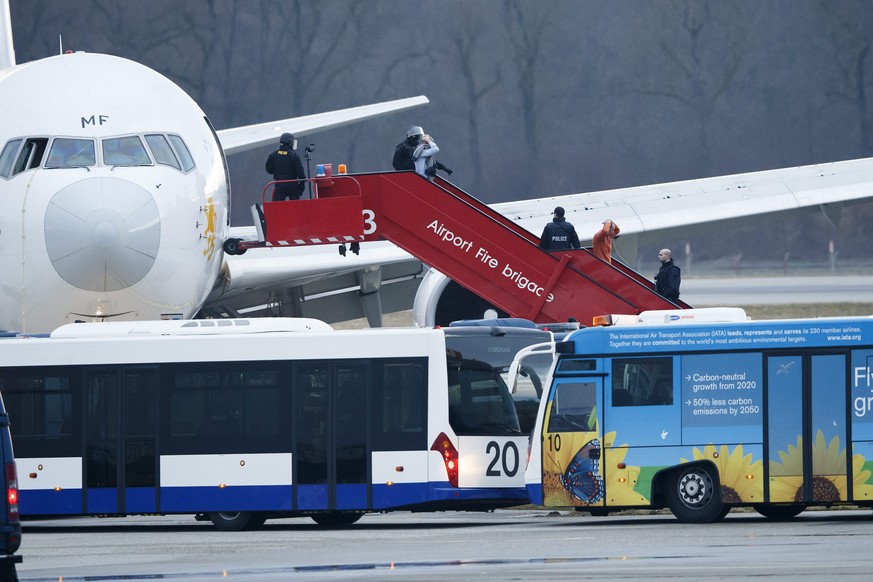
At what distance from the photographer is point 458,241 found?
1878cm

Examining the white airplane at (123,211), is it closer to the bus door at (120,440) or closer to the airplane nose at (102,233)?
the airplane nose at (102,233)

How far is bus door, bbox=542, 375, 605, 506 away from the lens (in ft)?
50.0

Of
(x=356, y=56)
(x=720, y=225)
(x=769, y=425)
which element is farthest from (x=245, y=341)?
(x=356, y=56)

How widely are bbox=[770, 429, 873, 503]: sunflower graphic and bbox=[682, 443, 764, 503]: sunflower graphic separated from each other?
0.44 feet

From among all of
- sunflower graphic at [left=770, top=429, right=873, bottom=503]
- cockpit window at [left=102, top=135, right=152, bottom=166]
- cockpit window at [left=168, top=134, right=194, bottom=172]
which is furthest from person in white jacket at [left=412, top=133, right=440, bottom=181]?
sunflower graphic at [left=770, top=429, right=873, bottom=503]

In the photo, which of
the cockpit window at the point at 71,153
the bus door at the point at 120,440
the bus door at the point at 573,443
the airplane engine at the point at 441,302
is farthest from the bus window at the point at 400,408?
the airplane engine at the point at 441,302

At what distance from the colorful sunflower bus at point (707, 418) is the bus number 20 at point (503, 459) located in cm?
44

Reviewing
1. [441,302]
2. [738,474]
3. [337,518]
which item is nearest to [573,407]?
[738,474]

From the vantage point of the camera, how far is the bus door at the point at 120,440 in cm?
1608

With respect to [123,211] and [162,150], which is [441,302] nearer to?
[162,150]

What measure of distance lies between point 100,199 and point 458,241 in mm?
4198

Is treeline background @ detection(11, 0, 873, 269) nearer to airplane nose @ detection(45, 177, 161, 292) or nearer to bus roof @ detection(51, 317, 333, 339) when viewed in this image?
airplane nose @ detection(45, 177, 161, 292)

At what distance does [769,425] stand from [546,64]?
39.1 meters

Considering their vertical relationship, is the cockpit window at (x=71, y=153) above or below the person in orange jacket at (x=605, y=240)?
above
